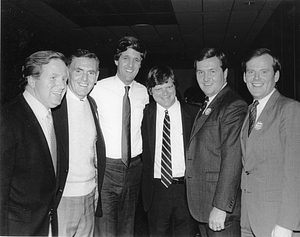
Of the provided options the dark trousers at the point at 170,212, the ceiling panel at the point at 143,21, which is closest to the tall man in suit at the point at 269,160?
the dark trousers at the point at 170,212

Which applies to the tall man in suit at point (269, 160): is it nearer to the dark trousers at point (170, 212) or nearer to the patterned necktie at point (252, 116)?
the patterned necktie at point (252, 116)

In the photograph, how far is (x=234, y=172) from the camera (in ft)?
7.44

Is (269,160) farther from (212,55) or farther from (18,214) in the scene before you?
(18,214)

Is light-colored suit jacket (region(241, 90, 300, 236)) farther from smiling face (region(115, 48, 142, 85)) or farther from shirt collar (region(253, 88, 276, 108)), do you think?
smiling face (region(115, 48, 142, 85))

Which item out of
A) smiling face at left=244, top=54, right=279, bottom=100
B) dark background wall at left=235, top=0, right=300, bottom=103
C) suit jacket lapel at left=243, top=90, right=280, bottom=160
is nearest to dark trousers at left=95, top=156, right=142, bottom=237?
suit jacket lapel at left=243, top=90, right=280, bottom=160

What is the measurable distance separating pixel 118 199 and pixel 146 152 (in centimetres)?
55

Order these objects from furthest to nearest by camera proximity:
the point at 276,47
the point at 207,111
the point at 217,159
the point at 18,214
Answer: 1. the point at 276,47
2. the point at 207,111
3. the point at 217,159
4. the point at 18,214

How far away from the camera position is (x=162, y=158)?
2867 millimetres

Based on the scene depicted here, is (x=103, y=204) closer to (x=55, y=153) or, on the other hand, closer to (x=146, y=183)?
(x=146, y=183)

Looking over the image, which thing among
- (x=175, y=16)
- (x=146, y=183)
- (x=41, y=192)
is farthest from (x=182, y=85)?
(x=41, y=192)

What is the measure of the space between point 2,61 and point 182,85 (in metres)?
13.9

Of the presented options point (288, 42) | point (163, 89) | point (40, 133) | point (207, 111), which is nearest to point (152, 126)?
point (163, 89)

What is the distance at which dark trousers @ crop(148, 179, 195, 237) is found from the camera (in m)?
2.82

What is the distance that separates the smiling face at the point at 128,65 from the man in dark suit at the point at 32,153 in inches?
39.0
